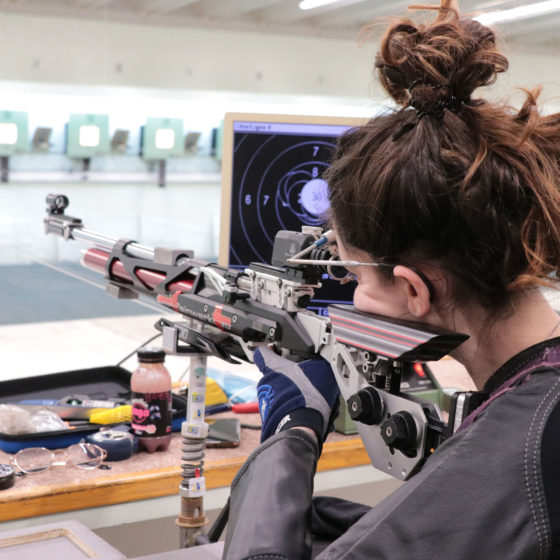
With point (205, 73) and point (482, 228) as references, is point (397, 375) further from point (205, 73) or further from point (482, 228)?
point (205, 73)

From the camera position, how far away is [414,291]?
2.42ft

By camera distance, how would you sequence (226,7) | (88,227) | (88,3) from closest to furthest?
(88,227), (88,3), (226,7)

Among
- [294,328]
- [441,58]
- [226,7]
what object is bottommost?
[294,328]

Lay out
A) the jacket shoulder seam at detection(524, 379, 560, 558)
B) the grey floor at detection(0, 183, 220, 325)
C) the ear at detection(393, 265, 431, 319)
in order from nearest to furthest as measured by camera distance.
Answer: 1. the jacket shoulder seam at detection(524, 379, 560, 558)
2. the ear at detection(393, 265, 431, 319)
3. the grey floor at detection(0, 183, 220, 325)

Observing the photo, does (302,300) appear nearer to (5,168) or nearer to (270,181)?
(270,181)

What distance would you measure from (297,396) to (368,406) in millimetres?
89

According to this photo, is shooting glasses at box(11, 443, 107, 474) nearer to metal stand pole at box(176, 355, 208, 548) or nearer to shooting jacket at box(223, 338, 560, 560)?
metal stand pole at box(176, 355, 208, 548)

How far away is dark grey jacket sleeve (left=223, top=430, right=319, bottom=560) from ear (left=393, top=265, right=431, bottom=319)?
201mm

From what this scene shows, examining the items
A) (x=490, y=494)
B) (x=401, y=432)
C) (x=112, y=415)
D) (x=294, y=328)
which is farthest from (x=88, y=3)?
(x=490, y=494)

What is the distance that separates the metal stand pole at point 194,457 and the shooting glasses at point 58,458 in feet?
0.53

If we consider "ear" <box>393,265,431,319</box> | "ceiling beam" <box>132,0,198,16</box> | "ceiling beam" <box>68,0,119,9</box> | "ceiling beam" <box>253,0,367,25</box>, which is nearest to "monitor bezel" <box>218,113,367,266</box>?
"ear" <box>393,265,431,319</box>

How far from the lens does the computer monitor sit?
5.32ft

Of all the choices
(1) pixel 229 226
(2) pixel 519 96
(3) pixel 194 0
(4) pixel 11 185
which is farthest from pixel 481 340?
(4) pixel 11 185

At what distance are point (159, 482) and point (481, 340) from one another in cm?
72
